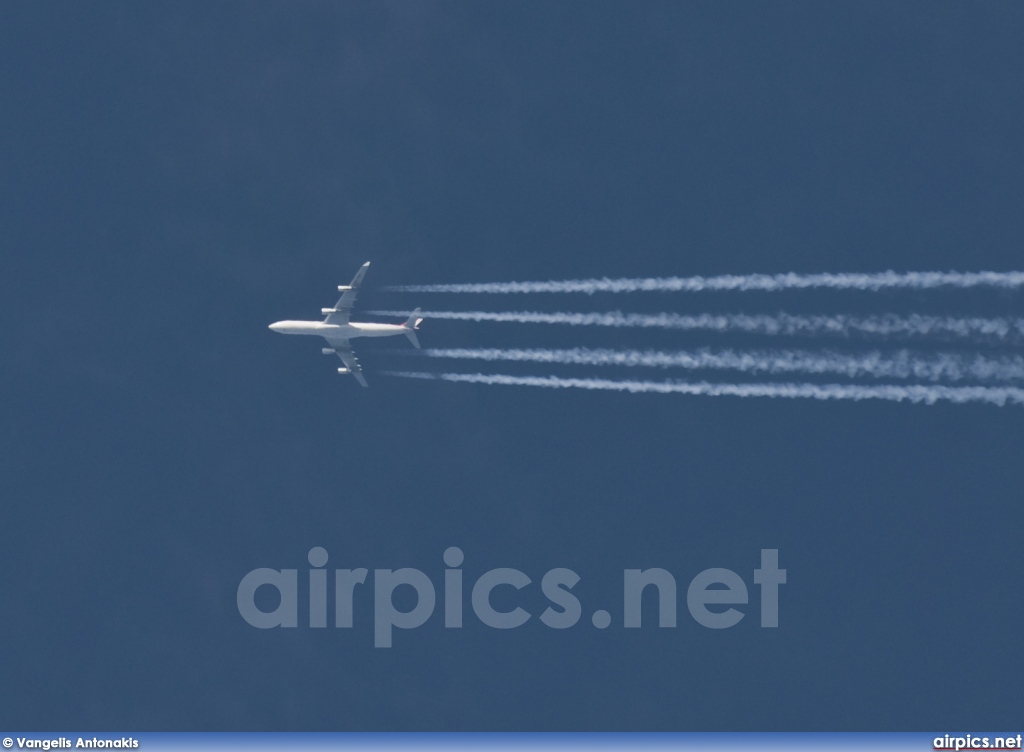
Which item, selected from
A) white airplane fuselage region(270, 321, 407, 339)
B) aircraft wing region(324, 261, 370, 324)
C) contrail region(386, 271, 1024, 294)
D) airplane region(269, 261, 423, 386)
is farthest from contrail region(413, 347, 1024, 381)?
aircraft wing region(324, 261, 370, 324)

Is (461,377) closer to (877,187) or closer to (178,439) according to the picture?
(178,439)

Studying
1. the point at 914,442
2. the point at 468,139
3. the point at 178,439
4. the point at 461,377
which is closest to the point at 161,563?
the point at 178,439

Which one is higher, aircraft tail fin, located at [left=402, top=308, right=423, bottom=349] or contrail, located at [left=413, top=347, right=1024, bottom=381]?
aircraft tail fin, located at [left=402, top=308, right=423, bottom=349]

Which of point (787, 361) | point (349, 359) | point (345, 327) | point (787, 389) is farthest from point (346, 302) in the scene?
point (787, 389)

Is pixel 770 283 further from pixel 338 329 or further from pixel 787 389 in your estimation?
pixel 338 329

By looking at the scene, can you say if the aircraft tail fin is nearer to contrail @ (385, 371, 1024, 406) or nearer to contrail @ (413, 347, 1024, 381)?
contrail @ (413, 347, 1024, 381)

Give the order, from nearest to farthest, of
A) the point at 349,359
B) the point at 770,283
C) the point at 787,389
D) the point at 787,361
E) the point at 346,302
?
1. the point at 787,389
2. the point at 787,361
3. the point at 770,283
4. the point at 346,302
5. the point at 349,359
